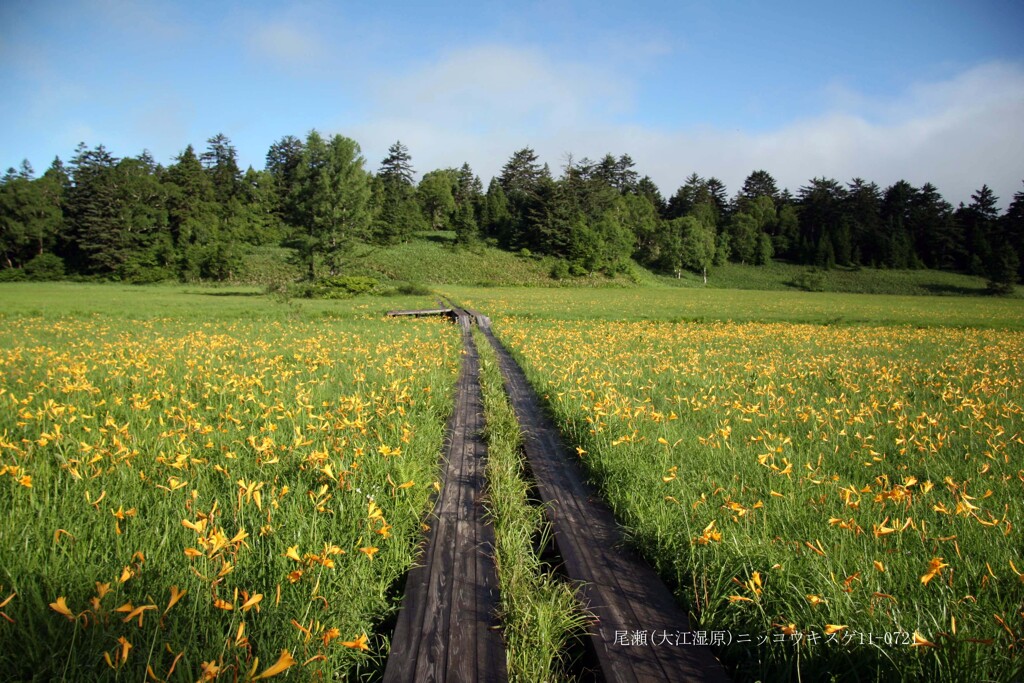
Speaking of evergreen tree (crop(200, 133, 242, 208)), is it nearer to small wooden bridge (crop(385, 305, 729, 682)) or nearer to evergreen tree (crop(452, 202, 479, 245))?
evergreen tree (crop(452, 202, 479, 245))

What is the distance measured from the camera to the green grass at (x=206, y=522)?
73.7 inches

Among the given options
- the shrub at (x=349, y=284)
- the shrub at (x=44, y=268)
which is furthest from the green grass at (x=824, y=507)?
the shrub at (x=44, y=268)

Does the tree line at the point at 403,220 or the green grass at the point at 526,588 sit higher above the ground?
the tree line at the point at 403,220

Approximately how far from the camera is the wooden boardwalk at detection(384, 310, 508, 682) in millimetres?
2166

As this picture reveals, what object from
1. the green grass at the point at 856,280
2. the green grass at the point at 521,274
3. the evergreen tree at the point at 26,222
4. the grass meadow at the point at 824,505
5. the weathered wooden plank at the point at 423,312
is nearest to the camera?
the grass meadow at the point at 824,505

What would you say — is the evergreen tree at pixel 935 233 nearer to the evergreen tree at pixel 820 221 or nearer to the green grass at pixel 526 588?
the evergreen tree at pixel 820 221

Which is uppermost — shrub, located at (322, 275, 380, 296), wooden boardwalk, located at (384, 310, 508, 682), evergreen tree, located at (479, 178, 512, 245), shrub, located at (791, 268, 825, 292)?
evergreen tree, located at (479, 178, 512, 245)

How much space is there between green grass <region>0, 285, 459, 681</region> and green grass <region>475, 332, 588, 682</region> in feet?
1.95

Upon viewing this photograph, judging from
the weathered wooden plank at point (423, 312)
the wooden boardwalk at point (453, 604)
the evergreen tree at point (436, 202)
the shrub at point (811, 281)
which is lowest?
the wooden boardwalk at point (453, 604)

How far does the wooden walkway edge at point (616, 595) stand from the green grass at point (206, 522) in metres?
1.05

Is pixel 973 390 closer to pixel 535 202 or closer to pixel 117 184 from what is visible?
pixel 535 202

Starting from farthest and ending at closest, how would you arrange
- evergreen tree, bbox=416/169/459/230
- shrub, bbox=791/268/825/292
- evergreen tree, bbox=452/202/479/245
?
evergreen tree, bbox=416/169/459/230 < shrub, bbox=791/268/825/292 < evergreen tree, bbox=452/202/479/245

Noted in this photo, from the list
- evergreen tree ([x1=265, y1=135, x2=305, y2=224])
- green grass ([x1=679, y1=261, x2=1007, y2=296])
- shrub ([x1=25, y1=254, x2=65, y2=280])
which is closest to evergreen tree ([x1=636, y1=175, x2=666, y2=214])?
green grass ([x1=679, y1=261, x2=1007, y2=296])

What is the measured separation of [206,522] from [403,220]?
71666mm
